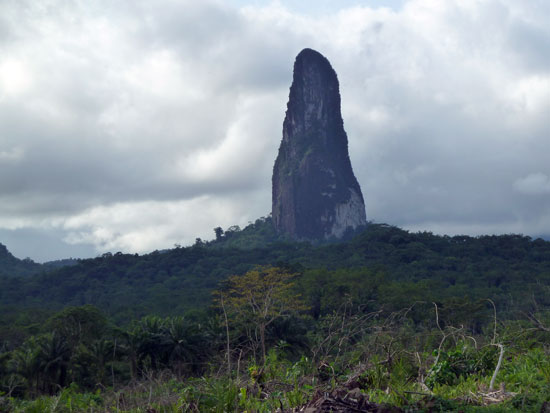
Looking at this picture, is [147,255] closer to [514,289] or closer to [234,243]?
[234,243]

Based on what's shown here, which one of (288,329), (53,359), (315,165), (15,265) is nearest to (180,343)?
(288,329)

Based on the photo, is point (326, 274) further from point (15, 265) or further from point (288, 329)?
point (15, 265)

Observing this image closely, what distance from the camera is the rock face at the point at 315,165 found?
4373 inches

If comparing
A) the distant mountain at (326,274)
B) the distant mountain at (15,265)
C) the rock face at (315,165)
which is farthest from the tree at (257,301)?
the rock face at (315,165)

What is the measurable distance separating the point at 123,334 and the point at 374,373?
66.2ft

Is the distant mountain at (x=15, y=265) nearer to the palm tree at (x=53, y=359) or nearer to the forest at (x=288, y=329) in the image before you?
the forest at (x=288, y=329)

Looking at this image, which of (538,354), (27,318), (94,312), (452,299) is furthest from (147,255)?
(538,354)

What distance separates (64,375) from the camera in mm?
23812

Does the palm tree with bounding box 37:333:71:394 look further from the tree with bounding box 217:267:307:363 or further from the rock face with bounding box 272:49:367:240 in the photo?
the rock face with bounding box 272:49:367:240

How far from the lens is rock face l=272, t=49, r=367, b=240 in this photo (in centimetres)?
11106

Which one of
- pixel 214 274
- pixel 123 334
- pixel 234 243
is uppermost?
pixel 234 243

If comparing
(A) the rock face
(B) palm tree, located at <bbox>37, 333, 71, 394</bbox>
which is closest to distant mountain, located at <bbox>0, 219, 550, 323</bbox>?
(B) palm tree, located at <bbox>37, 333, 71, 394</bbox>

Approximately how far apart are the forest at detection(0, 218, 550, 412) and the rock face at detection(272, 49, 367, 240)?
8.23m

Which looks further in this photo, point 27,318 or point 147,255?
point 147,255
